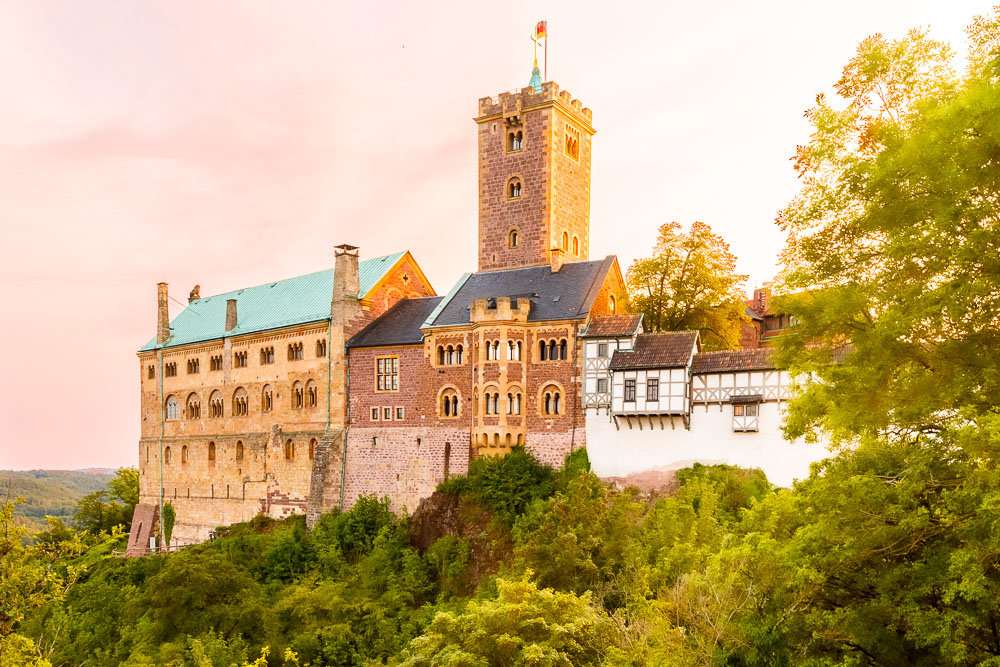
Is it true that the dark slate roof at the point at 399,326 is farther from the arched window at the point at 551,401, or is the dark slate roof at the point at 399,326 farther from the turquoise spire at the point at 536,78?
the turquoise spire at the point at 536,78

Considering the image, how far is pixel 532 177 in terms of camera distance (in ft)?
135

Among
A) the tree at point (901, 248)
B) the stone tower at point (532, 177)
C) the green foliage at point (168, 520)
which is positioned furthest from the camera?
the green foliage at point (168, 520)

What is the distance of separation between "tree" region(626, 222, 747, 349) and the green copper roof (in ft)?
46.9

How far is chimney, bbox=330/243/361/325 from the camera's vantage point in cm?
4175

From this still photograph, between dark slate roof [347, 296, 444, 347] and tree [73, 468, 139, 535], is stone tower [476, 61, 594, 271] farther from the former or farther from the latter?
tree [73, 468, 139, 535]

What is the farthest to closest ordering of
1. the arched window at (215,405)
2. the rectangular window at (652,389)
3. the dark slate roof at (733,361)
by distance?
the arched window at (215,405), the rectangular window at (652,389), the dark slate roof at (733,361)

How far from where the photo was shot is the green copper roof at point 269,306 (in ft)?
145

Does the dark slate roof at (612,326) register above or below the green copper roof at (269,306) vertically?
below

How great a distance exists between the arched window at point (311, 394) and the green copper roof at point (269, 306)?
11.0ft

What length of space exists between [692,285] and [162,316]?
35955mm

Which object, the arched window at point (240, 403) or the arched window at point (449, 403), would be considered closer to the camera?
the arched window at point (449, 403)

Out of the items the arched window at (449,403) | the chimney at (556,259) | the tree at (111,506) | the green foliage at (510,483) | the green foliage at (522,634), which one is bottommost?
the tree at (111,506)

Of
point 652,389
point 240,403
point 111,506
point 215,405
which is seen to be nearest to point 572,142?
point 652,389

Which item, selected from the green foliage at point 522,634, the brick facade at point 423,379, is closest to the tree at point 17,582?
the green foliage at point 522,634
